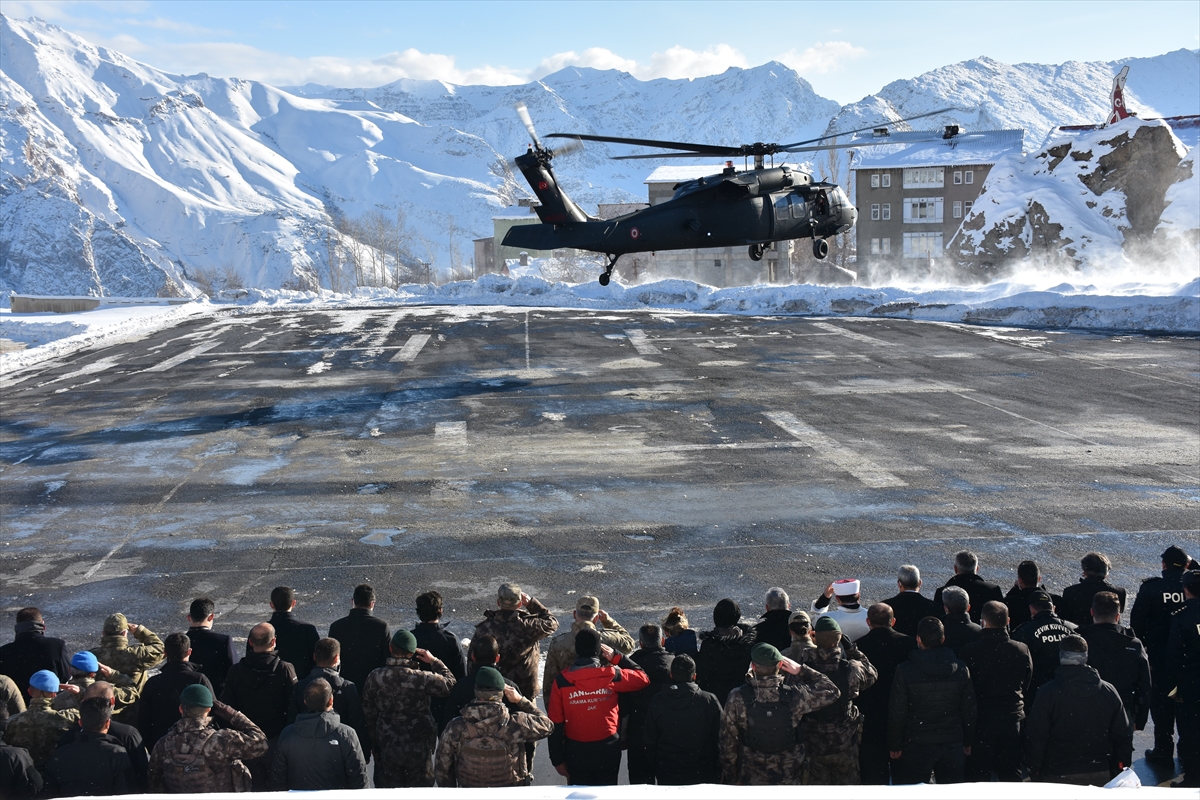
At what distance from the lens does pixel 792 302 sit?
43.4 m

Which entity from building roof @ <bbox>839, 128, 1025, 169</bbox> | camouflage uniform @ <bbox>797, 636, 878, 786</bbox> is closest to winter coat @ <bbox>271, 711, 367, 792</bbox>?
camouflage uniform @ <bbox>797, 636, 878, 786</bbox>

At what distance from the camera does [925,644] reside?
6.87 meters

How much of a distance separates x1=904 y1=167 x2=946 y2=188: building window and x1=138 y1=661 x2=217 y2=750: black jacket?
85.0 metres

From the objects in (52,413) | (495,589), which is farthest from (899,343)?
(52,413)

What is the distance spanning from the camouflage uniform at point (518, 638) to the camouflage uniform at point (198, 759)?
2191 mm

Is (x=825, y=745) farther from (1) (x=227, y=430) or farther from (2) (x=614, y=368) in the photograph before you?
(2) (x=614, y=368)

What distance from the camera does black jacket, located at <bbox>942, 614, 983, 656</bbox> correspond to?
725cm

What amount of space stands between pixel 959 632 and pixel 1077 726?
3.55 feet

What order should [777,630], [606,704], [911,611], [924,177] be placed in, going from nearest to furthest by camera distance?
[606,704], [777,630], [911,611], [924,177]

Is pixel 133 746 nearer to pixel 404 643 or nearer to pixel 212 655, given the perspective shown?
pixel 212 655

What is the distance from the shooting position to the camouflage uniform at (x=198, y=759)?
19.7 feet

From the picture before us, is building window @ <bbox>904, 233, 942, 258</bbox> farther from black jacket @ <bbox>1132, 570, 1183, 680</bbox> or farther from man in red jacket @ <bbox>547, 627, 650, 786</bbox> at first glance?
man in red jacket @ <bbox>547, 627, 650, 786</bbox>

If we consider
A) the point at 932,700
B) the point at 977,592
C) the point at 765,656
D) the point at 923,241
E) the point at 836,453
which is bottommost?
the point at 836,453

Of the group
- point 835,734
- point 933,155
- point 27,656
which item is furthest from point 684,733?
point 933,155
